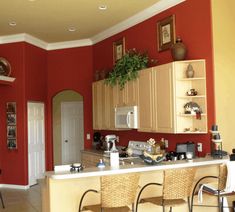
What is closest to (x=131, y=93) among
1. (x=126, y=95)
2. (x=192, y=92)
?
(x=126, y=95)

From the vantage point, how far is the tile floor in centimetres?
587

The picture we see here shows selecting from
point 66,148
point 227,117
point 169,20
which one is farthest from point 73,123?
point 227,117

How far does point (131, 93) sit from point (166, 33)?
1201mm

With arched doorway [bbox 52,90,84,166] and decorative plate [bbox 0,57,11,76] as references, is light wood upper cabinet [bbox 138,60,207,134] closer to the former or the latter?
decorative plate [bbox 0,57,11,76]

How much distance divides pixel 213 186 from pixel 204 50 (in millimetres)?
1931

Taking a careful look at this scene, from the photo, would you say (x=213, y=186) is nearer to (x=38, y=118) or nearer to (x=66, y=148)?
(x=38, y=118)

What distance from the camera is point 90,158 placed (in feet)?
23.1

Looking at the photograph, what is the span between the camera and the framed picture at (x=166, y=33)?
5520 mm

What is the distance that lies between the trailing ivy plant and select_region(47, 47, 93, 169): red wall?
196 cm

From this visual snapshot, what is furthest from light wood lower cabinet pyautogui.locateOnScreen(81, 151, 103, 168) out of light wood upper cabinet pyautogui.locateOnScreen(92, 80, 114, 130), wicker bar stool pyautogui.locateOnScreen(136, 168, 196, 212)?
wicker bar stool pyautogui.locateOnScreen(136, 168, 196, 212)

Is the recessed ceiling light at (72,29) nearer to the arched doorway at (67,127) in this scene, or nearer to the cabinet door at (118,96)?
the cabinet door at (118,96)

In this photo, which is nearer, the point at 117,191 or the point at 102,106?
the point at 117,191

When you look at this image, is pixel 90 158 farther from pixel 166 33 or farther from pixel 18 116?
pixel 166 33

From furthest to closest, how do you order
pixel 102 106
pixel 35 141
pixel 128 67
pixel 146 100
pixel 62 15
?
1. pixel 35 141
2. pixel 102 106
3. pixel 62 15
4. pixel 128 67
5. pixel 146 100
